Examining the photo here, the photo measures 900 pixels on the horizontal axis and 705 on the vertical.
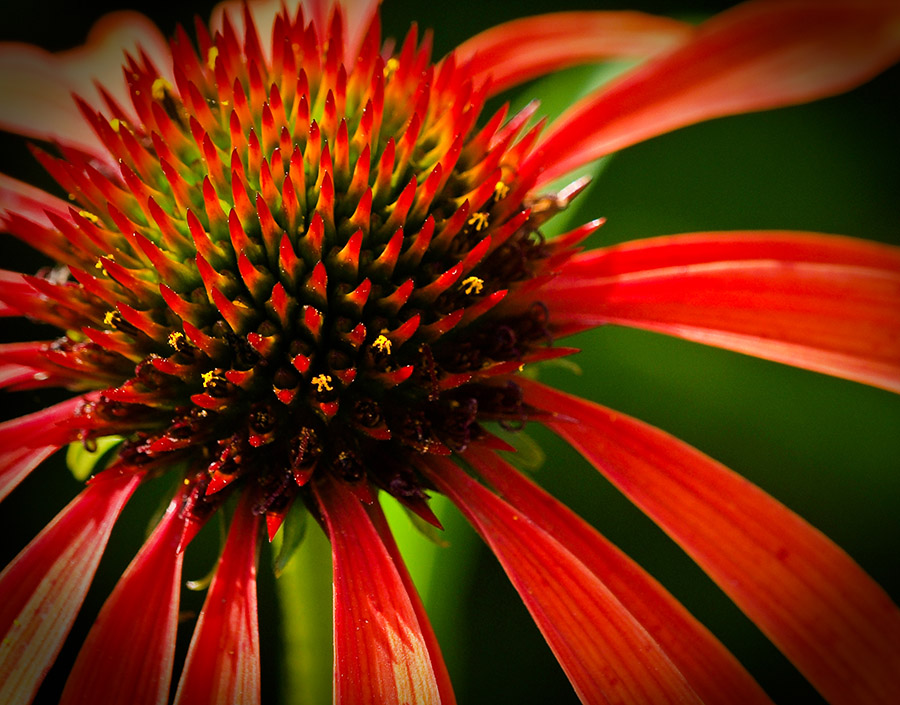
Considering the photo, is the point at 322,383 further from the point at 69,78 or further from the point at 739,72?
the point at 69,78

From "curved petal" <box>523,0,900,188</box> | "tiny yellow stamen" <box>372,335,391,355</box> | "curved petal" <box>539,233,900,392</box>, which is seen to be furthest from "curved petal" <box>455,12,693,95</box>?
"tiny yellow stamen" <box>372,335,391,355</box>

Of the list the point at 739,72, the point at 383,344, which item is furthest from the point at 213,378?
the point at 739,72

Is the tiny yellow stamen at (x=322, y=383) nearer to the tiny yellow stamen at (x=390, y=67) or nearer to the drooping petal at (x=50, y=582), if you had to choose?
the drooping petal at (x=50, y=582)

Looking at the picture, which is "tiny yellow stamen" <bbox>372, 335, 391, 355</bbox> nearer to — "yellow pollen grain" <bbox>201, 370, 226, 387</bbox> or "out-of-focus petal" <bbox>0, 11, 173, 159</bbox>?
"yellow pollen grain" <bbox>201, 370, 226, 387</bbox>

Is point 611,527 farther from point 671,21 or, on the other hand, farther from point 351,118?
point 671,21

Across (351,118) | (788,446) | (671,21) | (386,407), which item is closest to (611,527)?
(788,446)

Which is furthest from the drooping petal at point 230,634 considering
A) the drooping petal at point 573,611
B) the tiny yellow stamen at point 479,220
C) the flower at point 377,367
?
the tiny yellow stamen at point 479,220
